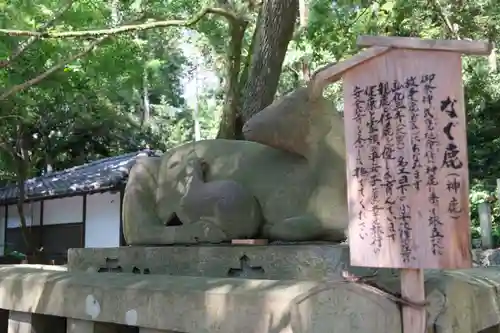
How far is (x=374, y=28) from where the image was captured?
9.52 metres

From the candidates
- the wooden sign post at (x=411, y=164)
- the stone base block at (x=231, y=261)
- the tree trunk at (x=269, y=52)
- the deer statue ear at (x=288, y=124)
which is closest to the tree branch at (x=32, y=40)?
the tree trunk at (x=269, y=52)

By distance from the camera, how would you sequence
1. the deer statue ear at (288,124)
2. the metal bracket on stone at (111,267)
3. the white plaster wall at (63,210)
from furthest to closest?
the white plaster wall at (63,210)
the metal bracket on stone at (111,267)
the deer statue ear at (288,124)

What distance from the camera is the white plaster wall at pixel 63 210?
39.2 feet

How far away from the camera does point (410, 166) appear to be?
7.47 ft

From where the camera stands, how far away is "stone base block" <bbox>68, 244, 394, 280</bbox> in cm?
289

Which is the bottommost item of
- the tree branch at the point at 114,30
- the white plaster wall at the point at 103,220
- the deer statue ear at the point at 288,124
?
the white plaster wall at the point at 103,220

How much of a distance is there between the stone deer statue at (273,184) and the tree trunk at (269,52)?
221cm

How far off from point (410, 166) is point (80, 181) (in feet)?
33.4

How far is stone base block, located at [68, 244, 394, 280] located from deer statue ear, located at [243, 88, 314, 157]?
71 centimetres

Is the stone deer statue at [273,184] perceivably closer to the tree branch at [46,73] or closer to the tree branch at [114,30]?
the tree branch at [114,30]

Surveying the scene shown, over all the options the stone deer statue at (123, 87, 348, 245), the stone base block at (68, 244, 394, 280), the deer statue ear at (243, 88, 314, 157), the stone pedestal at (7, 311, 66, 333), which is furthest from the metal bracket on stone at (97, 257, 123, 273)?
the deer statue ear at (243, 88, 314, 157)

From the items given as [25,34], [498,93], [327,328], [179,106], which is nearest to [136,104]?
[179,106]

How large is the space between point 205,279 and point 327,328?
851 mm

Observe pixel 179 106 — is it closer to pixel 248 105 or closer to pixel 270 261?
pixel 248 105
